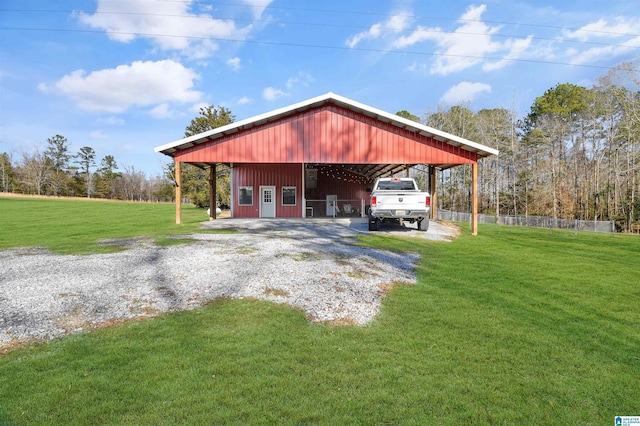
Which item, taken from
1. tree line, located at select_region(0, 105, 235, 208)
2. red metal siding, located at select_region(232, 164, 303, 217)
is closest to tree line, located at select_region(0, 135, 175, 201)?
tree line, located at select_region(0, 105, 235, 208)

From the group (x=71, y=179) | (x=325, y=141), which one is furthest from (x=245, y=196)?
(x=71, y=179)

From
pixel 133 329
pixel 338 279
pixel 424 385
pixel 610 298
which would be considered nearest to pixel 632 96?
pixel 610 298

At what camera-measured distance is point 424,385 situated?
3236 mm

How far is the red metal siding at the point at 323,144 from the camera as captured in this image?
15867 millimetres

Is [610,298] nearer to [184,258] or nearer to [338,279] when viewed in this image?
[338,279]

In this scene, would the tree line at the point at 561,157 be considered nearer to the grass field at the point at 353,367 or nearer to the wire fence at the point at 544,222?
the wire fence at the point at 544,222

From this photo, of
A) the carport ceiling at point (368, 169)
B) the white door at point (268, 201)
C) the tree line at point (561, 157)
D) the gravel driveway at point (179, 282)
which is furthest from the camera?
the tree line at point (561, 157)

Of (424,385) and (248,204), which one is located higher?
(248,204)

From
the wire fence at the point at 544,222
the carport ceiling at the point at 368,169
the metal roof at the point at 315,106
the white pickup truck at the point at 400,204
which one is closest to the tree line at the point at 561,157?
the wire fence at the point at 544,222

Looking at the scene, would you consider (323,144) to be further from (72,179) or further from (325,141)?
(72,179)

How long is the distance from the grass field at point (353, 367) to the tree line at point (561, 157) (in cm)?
2853

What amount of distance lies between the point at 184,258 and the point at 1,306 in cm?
344

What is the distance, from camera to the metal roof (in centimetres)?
1511

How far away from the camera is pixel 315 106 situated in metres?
16.3
